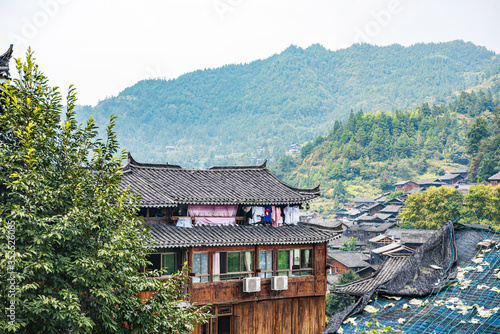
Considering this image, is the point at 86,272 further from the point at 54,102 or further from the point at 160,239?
the point at 160,239

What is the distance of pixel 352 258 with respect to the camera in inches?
2484

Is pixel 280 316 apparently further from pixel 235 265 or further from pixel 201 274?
pixel 201 274

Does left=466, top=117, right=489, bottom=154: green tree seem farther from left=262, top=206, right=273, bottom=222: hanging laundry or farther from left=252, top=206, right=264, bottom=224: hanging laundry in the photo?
left=252, top=206, right=264, bottom=224: hanging laundry

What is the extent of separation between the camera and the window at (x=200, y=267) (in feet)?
65.7

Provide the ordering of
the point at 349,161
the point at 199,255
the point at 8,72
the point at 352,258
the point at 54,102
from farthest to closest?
the point at 349,161
the point at 352,258
the point at 199,255
the point at 8,72
the point at 54,102

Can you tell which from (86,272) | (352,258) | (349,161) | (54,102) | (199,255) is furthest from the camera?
(349,161)

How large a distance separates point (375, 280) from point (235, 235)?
9.96 metres

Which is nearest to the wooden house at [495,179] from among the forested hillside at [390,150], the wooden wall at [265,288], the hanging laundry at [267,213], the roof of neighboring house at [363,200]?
the roof of neighboring house at [363,200]

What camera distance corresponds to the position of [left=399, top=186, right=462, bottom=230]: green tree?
6969cm

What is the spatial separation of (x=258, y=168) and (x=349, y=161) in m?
117

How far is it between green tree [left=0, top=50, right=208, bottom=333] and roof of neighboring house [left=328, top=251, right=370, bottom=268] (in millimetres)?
50659

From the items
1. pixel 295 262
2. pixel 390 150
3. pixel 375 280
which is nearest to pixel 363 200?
pixel 390 150

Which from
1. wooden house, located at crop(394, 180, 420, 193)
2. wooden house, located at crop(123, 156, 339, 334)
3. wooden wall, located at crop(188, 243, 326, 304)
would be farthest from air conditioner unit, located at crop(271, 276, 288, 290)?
wooden house, located at crop(394, 180, 420, 193)

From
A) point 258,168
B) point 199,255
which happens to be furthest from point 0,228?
point 258,168
